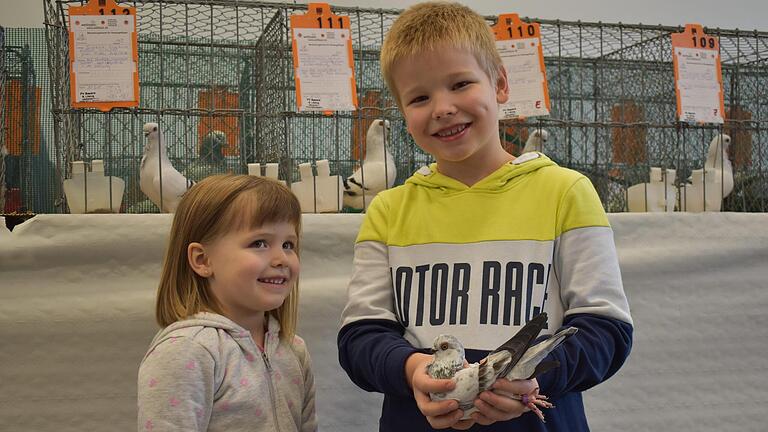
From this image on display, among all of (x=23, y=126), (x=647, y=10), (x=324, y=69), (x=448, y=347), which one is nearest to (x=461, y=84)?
(x=448, y=347)

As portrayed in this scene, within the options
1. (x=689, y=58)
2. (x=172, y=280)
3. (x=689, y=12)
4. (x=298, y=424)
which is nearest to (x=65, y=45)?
(x=172, y=280)

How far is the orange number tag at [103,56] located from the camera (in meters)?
1.46

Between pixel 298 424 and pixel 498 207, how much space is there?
409 mm

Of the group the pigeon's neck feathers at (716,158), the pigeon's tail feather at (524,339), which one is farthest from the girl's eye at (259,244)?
the pigeon's neck feathers at (716,158)

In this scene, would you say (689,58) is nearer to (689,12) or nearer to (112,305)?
(112,305)

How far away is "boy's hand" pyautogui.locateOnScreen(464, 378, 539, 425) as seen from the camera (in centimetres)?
68

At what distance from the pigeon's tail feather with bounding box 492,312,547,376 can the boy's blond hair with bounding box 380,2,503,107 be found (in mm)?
344

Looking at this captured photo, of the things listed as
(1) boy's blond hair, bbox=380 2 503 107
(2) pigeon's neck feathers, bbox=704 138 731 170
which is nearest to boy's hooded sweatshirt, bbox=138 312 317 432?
(1) boy's blond hair, bbox=380 2 503 107

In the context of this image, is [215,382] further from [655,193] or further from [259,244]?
[655,193]

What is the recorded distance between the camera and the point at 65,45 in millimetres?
1791

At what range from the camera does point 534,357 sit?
66 cm

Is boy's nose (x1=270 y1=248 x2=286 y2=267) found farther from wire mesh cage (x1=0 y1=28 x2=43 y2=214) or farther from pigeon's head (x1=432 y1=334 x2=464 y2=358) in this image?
wire mesh cage (x1=0 y1=28 x2=43 y2=214)

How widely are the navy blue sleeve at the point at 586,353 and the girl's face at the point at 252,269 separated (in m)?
0.38

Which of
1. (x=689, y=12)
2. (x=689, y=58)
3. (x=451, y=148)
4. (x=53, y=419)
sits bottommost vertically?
(x=53, y=419)
